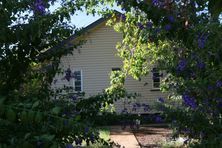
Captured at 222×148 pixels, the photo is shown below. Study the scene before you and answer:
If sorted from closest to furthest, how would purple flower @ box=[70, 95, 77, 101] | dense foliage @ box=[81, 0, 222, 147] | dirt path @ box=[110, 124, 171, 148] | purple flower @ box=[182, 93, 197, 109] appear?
purple flower @ box=[70, 95, 77, 101] < dense foliage @ box=[81, 0, 222, 147] < purple flower @ box=[182, 93, 197, 109] < dirt path @ box=[110, 124, 171, 148]

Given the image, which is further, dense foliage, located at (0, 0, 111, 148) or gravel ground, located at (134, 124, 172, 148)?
gravel ground, located at (134, 124, 172, 148)

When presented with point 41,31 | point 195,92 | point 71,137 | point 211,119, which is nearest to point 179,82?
point 195,92

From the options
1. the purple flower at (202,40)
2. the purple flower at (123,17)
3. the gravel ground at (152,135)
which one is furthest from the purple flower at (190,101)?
the purple flower at (123,17)

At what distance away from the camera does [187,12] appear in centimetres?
651

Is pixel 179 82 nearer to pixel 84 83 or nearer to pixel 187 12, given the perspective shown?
pixel 187 12

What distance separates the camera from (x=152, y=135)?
13.3 metres

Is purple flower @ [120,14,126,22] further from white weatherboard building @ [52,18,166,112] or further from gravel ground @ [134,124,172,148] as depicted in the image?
white weatherboard building @ [52,18,166,112]

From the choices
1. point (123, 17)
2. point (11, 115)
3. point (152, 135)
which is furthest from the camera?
point (152, 135)

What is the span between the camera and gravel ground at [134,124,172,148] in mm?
11285

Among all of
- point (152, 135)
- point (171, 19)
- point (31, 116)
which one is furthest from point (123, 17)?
point (31, 116)

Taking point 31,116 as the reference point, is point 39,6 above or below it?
above

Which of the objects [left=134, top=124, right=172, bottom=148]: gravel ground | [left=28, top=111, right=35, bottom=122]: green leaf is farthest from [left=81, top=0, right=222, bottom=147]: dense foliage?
[left=134, top=124, right=172, bottom=148]: gravel ground

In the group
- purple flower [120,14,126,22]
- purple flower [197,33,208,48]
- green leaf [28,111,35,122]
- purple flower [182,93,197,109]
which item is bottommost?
purple flower [182,93,197,109]

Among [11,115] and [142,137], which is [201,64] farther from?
[142,137]
